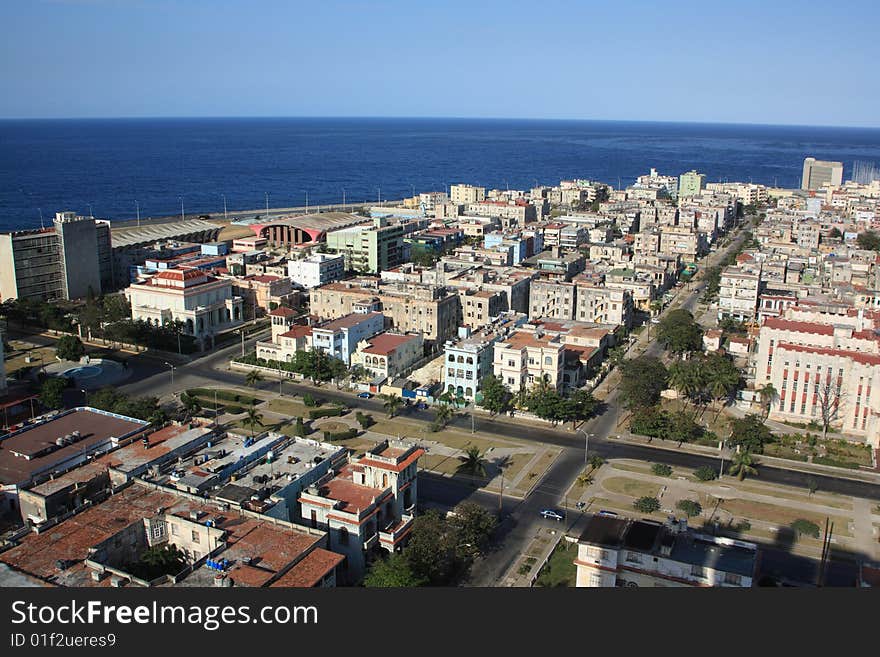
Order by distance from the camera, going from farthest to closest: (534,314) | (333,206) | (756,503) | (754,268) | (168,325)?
(333,206)
(754,268)
(534,314)
(168,325)
(756,503)

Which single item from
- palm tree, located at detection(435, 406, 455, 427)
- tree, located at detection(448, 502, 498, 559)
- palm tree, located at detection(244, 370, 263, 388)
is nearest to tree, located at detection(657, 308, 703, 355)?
palm tree, located at detection(435, 406, 455, 427)

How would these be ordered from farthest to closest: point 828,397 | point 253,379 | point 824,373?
point 253,379 < point 824,373 < point 828,397

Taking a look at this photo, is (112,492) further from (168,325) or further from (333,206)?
(333,206)

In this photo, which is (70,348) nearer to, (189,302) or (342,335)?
(189,302)

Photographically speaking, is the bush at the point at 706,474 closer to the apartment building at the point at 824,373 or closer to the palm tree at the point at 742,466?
the palm tree at the point at 742,466

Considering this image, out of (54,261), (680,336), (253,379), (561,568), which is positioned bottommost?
(561,568)

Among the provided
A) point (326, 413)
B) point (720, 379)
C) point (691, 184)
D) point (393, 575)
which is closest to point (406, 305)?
point (326, 413)

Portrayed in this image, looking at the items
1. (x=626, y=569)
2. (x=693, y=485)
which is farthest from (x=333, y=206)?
(x=626, y=569)

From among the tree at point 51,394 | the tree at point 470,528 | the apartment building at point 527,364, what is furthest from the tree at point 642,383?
the tree at point 51,394
